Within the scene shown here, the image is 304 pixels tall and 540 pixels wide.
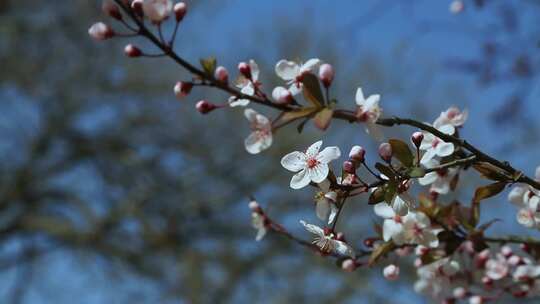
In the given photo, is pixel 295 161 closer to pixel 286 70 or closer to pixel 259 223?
pixel 286 70

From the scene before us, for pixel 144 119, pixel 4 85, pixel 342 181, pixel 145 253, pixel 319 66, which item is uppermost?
pixel 144 119

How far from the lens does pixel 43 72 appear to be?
21.9ft

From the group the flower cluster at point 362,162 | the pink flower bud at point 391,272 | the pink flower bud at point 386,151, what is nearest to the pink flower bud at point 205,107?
the flower cluster at point 362,162

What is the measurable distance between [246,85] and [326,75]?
0.10 meters

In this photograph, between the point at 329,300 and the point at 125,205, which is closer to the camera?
the point at 125,205

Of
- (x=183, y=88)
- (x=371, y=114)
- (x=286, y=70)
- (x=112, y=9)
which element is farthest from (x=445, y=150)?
(x=112, y=9)

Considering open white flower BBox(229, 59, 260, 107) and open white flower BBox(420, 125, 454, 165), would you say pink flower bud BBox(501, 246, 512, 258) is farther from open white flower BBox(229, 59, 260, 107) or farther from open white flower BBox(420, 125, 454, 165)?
open white flower BBox(229, 59, 260, 107)

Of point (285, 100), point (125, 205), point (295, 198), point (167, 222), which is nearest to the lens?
point (285, 100)

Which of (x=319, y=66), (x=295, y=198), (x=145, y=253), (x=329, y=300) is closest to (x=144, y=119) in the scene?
(x=145, y=253)

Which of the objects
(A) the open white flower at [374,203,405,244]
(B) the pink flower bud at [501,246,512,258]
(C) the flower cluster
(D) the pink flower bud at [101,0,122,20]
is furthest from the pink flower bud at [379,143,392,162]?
(B) the pink flower bud at [501,246,512,258]

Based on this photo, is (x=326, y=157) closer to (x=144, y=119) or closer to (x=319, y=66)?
(x=319, y=66)

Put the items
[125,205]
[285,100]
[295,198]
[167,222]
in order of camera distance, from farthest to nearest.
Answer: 1. [295,198]
2. [167,222]
3. [125,205]
4. [285,100]

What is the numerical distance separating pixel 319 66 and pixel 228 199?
6688 millimetres

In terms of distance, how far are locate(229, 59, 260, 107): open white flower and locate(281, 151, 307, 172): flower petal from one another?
9 centimetres
